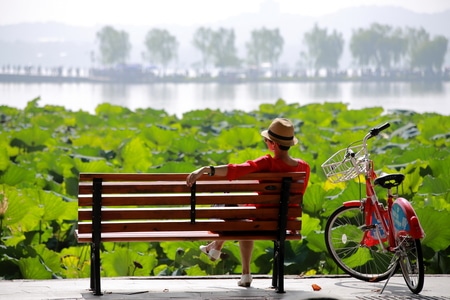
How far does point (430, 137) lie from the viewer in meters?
13.5

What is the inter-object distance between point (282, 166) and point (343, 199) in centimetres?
213

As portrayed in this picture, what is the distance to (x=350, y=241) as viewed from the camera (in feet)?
17.9

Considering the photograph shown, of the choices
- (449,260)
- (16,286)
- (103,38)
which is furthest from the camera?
(103,38)

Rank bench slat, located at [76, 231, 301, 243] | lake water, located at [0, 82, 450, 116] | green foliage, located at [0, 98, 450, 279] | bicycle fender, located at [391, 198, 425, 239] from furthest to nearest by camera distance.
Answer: lake water, located at [0, 82, 450, 116]
green foliage, located at [0, 98, 450, 279]
bench slat, located at [76, 231, 301, 243]
bicycle fender, located at [391, 198, 425, 239]

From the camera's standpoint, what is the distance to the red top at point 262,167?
15.4 feet

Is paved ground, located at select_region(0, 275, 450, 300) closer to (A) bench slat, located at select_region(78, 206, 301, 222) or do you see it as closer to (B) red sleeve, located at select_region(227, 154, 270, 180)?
(A) bench slat, located at select_region(78, 206, 301, 222)

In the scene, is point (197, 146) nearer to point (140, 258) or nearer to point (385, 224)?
point (140, 258)

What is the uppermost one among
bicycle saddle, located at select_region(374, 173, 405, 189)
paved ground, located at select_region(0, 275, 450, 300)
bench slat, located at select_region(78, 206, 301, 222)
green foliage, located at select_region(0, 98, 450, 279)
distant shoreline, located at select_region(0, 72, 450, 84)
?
bicycle saddle, located at select_region(374, 173, 405, 189)

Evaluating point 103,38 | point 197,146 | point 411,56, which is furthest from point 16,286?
point 103,38

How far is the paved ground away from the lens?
4582 millimetres

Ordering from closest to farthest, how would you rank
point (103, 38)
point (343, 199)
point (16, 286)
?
1. point (16, 286)
2. point (343, 199)
3. point (103, 38)

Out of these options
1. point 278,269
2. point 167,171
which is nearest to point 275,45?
point 167,171

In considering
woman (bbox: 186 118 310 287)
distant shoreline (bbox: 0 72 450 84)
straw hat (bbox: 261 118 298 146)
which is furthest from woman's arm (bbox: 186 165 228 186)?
distant shoreline (bbox: 0 72 450 84)

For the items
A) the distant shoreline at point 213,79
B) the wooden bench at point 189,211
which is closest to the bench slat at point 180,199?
the wooden bench at point 189,211
